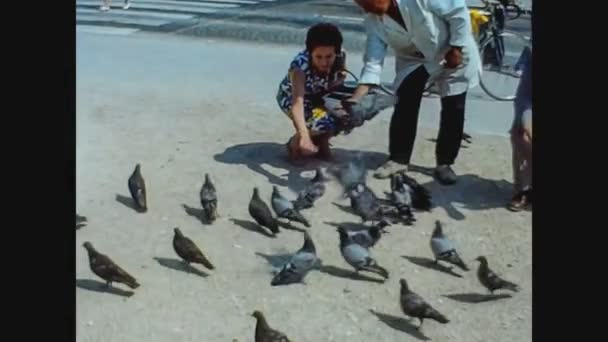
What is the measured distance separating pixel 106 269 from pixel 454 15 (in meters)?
2.55

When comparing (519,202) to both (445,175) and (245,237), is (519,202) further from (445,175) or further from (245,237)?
(245,237)

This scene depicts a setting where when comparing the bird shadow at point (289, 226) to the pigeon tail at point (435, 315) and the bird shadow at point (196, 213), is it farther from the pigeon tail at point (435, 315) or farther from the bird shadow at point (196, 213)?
the pigeon tail at point (435, 315)

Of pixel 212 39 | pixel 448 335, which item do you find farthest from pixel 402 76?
pixel 212 39

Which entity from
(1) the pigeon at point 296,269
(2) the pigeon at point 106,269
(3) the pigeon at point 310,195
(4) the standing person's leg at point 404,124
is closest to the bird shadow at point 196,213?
(3) the pigeon at point 310,195

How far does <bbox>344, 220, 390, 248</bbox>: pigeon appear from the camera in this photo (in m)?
5.52

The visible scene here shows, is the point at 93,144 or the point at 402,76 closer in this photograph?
the point at 402,76

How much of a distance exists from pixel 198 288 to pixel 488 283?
53.5 inches

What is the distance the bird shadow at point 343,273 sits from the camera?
5.33m

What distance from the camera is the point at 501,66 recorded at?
35.1ft

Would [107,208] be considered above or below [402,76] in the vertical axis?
below

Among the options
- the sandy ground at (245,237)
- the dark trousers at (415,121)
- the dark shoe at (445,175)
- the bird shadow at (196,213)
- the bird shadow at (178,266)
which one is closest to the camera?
the sandy ground at (245,237)

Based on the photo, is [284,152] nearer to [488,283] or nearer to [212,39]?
[488,283]

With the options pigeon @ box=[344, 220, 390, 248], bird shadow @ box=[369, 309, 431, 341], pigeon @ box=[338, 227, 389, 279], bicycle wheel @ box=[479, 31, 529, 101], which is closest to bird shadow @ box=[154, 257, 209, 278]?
pigeon @ box=[338, 227, 389, 279]

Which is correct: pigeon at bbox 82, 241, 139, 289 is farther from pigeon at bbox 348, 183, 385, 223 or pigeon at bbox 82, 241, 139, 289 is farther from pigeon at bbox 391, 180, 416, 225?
pigeon at bbox 391, 180, 416, 225
